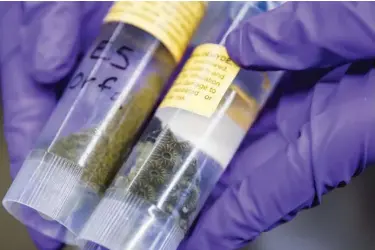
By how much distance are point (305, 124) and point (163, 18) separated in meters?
0.22

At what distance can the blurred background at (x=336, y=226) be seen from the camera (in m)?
0.88

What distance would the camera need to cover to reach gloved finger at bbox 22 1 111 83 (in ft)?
2.49

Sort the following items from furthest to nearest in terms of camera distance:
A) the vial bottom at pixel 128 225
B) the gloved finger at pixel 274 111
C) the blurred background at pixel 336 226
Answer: the blurred background at pixel 336 226 < the gloved finger at pixel 274 111 < the vial bottom at pixel 128 225

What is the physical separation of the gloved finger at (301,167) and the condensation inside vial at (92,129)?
152 millimetres

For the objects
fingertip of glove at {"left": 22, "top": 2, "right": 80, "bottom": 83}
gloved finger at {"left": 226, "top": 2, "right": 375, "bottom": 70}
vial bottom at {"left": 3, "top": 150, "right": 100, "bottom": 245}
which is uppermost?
gloved finger at {"left": 226, "top": 2, "right": 375, "bottom": 70}

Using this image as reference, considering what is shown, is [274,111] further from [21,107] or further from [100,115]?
[21,107]

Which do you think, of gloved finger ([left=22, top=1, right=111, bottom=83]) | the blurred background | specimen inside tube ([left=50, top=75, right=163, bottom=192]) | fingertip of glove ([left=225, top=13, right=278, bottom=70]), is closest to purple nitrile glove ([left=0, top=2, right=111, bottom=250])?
gloved finger ([left=22, top=1, right=111, bottom=83])

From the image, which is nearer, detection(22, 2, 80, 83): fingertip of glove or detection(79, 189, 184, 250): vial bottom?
detection(79, 189, 184, 250): vial bottom

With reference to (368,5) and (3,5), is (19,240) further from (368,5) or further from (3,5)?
(368,5)

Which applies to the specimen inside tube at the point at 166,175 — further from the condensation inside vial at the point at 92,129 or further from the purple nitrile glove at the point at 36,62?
the purple nitrile glove at the point at 36,62

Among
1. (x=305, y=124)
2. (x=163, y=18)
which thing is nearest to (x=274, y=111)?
(x=305, y=124)

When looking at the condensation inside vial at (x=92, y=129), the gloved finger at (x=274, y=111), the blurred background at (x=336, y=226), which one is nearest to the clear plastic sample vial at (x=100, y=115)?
the condensation inside vial at (x=92, y=129)

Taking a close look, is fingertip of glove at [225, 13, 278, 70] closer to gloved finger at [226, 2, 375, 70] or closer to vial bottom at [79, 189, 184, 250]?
gloved finger at [226, 2, 375, 70]

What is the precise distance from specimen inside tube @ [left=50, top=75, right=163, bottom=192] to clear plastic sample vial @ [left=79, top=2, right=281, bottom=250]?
23 mm
